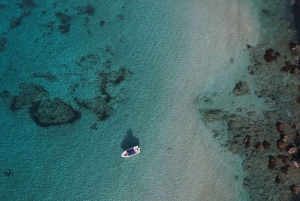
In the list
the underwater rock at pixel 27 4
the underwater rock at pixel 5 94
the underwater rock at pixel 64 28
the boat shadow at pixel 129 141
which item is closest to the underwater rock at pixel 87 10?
the underwater rock at pixel 64 28

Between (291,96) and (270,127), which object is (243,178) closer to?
(270,127)

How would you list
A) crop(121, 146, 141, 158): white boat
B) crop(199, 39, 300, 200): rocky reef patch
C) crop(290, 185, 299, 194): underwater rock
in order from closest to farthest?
crop(121, 146, 141, 158): white boat
crop(290, 185, 299, 194): underwater rock
crop(199, 39, 300, 200): rocky reef patch

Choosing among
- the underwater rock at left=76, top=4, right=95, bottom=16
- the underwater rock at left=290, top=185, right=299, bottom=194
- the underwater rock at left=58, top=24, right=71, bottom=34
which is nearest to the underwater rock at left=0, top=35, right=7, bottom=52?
the underwater rock at left=58, top=24, right=71, bottom=34

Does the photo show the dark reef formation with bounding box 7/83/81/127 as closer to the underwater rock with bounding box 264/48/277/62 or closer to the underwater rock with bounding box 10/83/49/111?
the underwater rock with bounding box 10/83/49/111

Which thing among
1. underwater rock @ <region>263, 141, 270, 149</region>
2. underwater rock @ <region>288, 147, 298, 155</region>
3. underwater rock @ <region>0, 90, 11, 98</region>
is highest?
underwater rock @ <region>0, 90, 11, 98</region>

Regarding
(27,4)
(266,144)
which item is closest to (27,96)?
(27,4)

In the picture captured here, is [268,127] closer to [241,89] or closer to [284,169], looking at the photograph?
[284,169]
